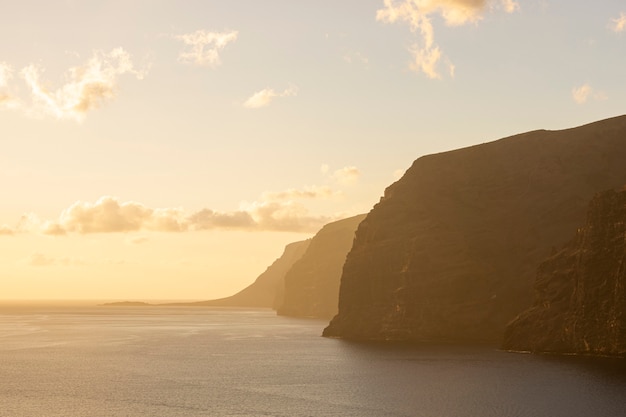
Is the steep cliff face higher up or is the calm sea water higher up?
the steep cliff face

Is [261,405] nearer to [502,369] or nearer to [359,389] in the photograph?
[359,389]

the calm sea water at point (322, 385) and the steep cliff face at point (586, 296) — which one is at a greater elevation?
the steep cliff face at point (586, 296)

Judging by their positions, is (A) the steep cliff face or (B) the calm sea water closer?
(B) the calm sea water

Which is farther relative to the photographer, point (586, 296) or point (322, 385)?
point (586, 296)

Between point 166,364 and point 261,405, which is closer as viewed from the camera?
point 261,405

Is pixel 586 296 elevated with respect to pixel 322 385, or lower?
elevated

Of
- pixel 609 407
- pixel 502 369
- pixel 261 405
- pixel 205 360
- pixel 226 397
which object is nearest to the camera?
pixel 609 407

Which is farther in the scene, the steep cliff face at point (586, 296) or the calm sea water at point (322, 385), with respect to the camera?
the steep cliff face at point (586, 296)

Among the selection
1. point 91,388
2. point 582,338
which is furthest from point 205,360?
point 582,338
